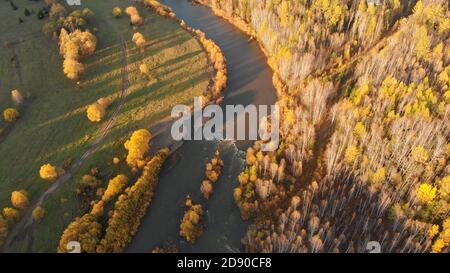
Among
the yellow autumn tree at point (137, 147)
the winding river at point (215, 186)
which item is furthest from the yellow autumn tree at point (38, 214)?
the yellow autumn tree at point (137, 147)

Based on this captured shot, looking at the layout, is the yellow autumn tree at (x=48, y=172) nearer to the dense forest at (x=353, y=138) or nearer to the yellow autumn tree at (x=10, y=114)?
the yellow autumn tree at (x=10, y=114)

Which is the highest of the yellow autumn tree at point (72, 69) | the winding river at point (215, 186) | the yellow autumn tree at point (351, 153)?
the yellow autumn tree at point (72, 69)

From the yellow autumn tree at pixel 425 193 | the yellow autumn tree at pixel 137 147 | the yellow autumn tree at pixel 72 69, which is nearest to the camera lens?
the yellow autumn tree at pixel 425 193

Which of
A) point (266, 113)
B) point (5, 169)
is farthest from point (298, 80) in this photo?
point (5, 169)

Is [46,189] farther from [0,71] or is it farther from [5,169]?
[0,71]

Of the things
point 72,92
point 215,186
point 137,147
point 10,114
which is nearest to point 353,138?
point 215,186

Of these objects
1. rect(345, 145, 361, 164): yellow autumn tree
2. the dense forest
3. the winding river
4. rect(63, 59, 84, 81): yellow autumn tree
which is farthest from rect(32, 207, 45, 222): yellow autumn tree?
rect(345, 145, 361, 164): yellow autumn tree
